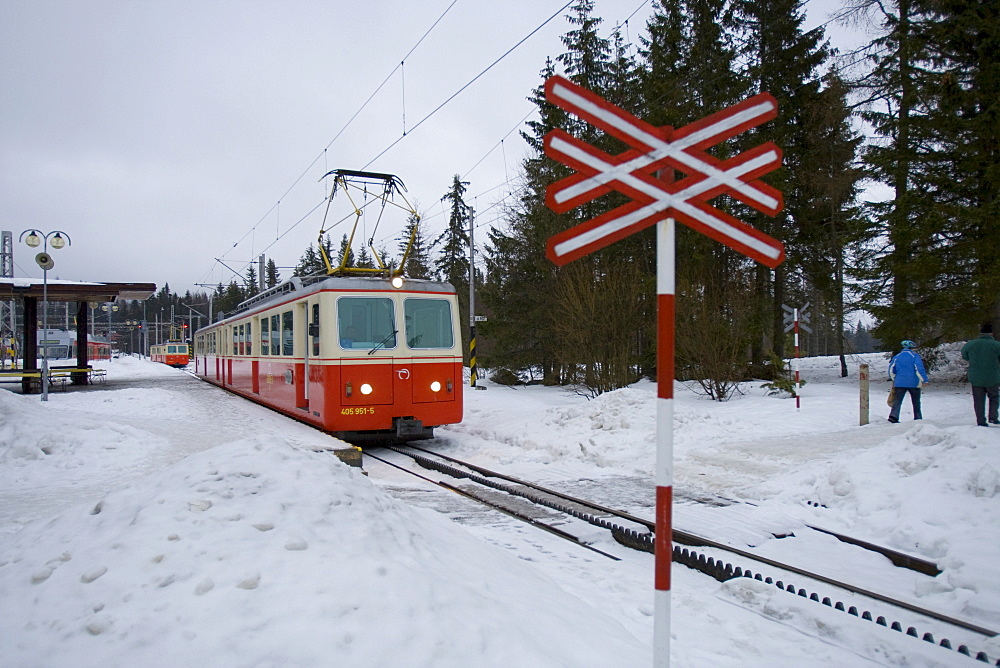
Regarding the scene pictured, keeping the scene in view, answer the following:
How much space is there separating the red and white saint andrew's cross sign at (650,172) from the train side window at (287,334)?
10.9m

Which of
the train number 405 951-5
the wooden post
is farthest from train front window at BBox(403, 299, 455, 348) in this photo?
the wooden post

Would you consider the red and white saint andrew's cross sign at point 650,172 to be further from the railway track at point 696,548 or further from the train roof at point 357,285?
the train roof at point 357,285

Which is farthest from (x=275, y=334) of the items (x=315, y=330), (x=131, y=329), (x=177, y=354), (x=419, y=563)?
(x=131, y=329)

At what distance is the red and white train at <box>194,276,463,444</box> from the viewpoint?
11.0 m

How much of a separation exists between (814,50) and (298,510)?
81.4 feet

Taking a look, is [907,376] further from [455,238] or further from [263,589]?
[455,238]

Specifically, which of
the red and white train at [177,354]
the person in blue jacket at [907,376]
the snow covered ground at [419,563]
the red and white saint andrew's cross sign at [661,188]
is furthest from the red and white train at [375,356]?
the red and white train at [177,354]

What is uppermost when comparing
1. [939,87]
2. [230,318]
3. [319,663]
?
[939,87]

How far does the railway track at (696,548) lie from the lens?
14.3 ft

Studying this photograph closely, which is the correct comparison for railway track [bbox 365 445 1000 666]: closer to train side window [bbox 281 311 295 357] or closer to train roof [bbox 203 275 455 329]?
train roof [bbox 203 275 455 329]

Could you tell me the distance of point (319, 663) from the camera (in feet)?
8.71

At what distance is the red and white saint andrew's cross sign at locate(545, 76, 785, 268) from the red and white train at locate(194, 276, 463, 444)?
28.6ft

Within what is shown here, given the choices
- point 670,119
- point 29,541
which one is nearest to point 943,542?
point 29,541

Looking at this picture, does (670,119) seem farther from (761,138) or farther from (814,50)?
(814,50)
